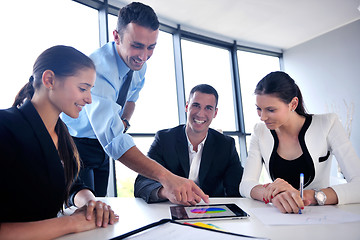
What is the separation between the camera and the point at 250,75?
18.0 feet

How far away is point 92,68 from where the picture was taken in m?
1.14

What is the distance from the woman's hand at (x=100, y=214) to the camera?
85cm

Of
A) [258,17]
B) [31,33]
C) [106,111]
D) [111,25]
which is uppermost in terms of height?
[258,17]

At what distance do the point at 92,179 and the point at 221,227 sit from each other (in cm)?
98

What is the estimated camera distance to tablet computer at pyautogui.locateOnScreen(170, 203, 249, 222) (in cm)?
→ 92

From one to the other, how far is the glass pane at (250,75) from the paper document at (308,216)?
409 cm

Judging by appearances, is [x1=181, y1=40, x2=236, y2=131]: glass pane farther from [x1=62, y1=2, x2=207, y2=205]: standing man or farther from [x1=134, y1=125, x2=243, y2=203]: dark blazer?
[x1=62, y1=2, x2=207, y2=205]: standing man

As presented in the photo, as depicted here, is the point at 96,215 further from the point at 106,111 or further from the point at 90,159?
the point at 90,159

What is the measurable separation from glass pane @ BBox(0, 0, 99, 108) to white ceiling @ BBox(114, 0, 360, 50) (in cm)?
71

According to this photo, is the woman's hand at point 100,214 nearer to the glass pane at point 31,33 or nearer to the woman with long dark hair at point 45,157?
the woman with long dark hair at point 45,157

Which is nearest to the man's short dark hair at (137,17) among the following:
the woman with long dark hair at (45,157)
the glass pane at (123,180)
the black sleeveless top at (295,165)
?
the woman with long dark hair at (45,157)

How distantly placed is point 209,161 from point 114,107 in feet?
2.39

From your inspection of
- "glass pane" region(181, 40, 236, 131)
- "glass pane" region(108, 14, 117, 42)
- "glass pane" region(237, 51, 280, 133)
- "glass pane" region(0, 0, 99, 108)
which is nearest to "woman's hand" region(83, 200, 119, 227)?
"glass pane" region(0, 0, 99, 108)

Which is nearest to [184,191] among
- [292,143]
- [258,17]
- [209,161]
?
[209,161]
